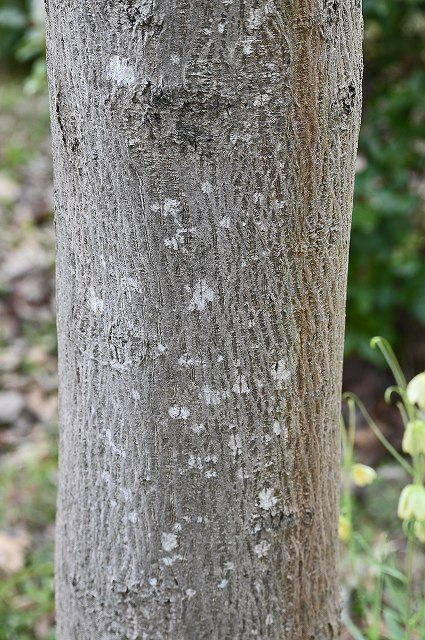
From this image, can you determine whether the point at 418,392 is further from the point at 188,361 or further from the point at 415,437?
the point at 188,361

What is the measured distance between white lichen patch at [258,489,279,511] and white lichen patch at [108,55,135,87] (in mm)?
566

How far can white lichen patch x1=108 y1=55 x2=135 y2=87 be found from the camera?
0.89 meters

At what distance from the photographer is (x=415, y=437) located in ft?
4.18

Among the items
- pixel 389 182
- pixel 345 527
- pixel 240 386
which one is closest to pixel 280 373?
pixel 240 386

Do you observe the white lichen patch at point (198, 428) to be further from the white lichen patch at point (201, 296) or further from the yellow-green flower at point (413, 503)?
the yellow-green flower at point (413, 503)

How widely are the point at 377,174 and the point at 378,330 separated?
0.56 meters

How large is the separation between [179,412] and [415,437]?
18.4 inches

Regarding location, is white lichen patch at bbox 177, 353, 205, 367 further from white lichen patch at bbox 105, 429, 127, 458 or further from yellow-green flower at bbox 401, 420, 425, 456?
yellow-green flower at bbox 401, 420, 425, 456

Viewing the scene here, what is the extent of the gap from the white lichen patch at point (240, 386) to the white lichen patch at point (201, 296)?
11 cm

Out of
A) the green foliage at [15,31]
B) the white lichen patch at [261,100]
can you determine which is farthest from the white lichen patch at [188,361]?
the green foliage at [15,31]

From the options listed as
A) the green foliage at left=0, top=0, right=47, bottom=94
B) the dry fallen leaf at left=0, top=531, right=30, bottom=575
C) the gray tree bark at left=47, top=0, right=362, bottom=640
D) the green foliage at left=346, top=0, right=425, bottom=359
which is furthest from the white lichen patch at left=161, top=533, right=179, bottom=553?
the green foliage at left=0, top=0, right=47, bottom=94

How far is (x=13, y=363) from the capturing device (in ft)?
10.1

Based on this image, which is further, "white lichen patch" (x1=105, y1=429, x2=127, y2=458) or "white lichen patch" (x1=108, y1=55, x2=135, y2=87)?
"white lichen patch" (x1=105, y1=429, x2=127, y2=458)

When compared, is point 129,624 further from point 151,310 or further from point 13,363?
point 13,363
